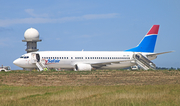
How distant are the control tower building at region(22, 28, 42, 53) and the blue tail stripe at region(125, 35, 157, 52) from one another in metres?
32.2

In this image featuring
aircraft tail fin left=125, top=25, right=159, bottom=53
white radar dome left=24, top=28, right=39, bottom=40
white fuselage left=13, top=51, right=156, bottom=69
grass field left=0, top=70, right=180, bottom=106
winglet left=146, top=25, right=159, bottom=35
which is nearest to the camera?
grass field left=0, top=70, right=180, bottom=106

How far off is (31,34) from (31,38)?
1.19m

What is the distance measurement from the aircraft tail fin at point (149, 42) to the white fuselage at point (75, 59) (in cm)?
179

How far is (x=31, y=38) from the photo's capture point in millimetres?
80000

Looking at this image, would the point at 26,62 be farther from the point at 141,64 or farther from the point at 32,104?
the point at 32,104

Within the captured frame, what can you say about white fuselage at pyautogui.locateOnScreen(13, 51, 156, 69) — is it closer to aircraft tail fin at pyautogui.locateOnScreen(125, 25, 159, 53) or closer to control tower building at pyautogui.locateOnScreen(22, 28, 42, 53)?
aircraft tail fin at pyautogui.locateOnScreen(125, 25, 159, 53)

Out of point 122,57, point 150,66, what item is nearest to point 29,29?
point 122,57

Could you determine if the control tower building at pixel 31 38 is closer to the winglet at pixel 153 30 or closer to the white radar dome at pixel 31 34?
the white radar dome at pixel 31 34

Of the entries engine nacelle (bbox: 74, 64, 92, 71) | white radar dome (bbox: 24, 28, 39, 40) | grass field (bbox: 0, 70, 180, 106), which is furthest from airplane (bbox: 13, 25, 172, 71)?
white radar dome (bbox: 24, 28, 39, 40)

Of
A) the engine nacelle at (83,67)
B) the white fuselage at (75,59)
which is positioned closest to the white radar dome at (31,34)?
the white fuselage at (75,59)

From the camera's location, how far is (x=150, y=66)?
57.0 meters

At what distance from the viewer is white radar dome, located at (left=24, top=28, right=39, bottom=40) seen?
80.1 m

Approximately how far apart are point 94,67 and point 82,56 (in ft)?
12.4

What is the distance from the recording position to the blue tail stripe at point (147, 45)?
2397 inches
